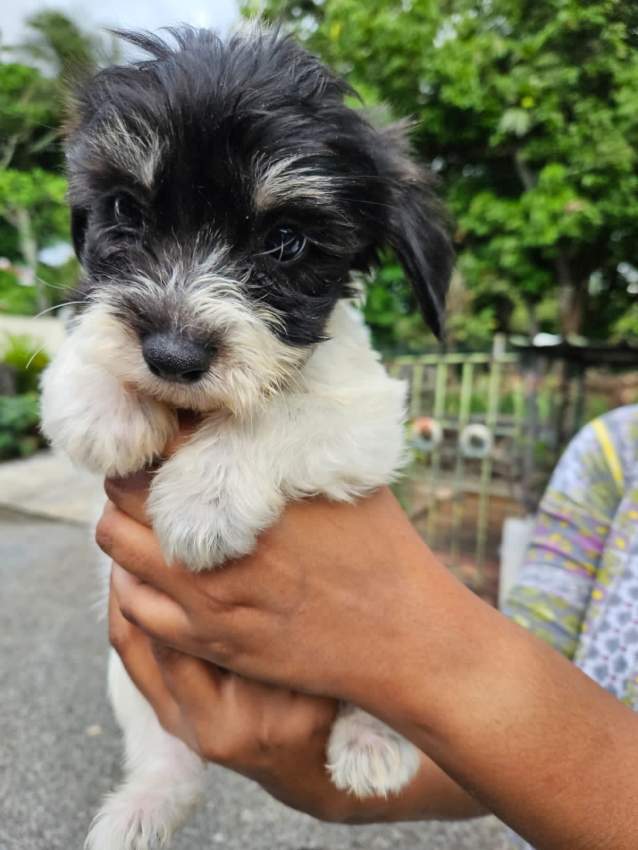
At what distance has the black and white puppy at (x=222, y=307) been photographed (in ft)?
3.87

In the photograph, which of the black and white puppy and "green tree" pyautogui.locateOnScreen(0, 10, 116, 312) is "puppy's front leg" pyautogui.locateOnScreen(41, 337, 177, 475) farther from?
"green tree" pyautogui.locateOnScreen(0, 10, 116, 312)

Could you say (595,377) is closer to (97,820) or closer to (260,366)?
(260,366)

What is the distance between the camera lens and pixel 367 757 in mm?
1347

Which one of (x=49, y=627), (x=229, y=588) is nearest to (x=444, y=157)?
(x=229, y=588)

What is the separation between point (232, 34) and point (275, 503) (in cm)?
104

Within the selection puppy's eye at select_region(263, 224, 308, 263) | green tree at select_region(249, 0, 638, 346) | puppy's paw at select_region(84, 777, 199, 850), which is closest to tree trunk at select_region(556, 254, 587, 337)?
green tree at select_region(249, 0, 638, 346)

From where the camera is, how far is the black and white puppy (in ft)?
3.87

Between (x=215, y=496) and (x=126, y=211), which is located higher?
(x=126, y=211)

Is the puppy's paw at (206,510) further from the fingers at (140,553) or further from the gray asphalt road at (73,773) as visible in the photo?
the gray asphalt road at (73,773)

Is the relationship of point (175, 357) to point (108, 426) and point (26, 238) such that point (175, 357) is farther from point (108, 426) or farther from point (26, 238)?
point (26, 238)

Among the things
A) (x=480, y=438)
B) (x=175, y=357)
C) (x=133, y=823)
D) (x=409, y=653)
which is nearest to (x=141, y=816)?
(x=133, y=823)

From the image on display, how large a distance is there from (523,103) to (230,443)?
5.86 feet

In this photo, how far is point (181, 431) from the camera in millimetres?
1326

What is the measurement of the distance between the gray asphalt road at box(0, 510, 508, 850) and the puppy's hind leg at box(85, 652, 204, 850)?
0.19 feet
